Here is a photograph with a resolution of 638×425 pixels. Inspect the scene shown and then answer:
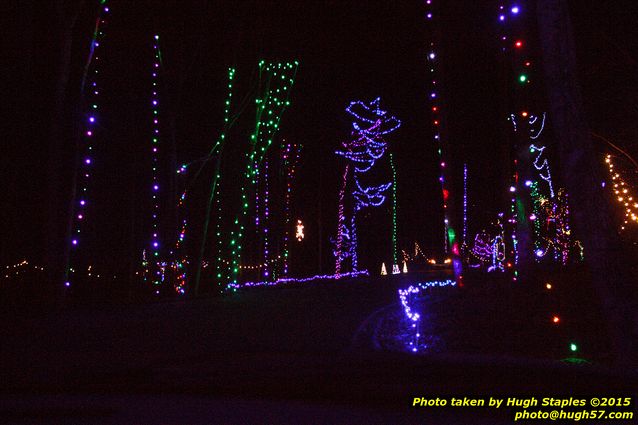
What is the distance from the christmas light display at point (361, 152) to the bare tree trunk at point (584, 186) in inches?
790

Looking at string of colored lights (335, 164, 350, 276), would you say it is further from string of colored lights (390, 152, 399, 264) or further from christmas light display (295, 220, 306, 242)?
string of colored lights (390, 152, 399, 264)

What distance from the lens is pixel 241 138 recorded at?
13.8m

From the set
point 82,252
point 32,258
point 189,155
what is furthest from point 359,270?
point 32,258

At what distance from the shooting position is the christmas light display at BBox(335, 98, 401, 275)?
24844 millimetres

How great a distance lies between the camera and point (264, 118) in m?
15.0

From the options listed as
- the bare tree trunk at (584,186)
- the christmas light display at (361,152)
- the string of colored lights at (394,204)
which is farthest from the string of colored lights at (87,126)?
the string of colored lights at (394,204)

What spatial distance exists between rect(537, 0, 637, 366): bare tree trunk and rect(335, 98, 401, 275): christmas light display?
20.1 metres

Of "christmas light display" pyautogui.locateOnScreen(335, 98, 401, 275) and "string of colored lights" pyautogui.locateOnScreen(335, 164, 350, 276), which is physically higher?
"christmas light display" pyautogui.locateOnScreen(335, 98, 401, 275)

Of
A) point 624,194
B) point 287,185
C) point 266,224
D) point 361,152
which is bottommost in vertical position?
point 266,224

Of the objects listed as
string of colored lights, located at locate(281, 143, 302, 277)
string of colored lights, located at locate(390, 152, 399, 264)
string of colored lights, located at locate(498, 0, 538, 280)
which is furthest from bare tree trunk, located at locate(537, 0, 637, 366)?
string of colored lights, located at locate(390, 152, 399, 264)

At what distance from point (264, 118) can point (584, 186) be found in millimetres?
11980

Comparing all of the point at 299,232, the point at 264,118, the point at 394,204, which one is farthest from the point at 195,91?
the point at 394,204

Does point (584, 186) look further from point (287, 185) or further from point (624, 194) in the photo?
point (624, 194)

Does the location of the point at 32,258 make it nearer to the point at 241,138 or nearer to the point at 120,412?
the point at 241,138
